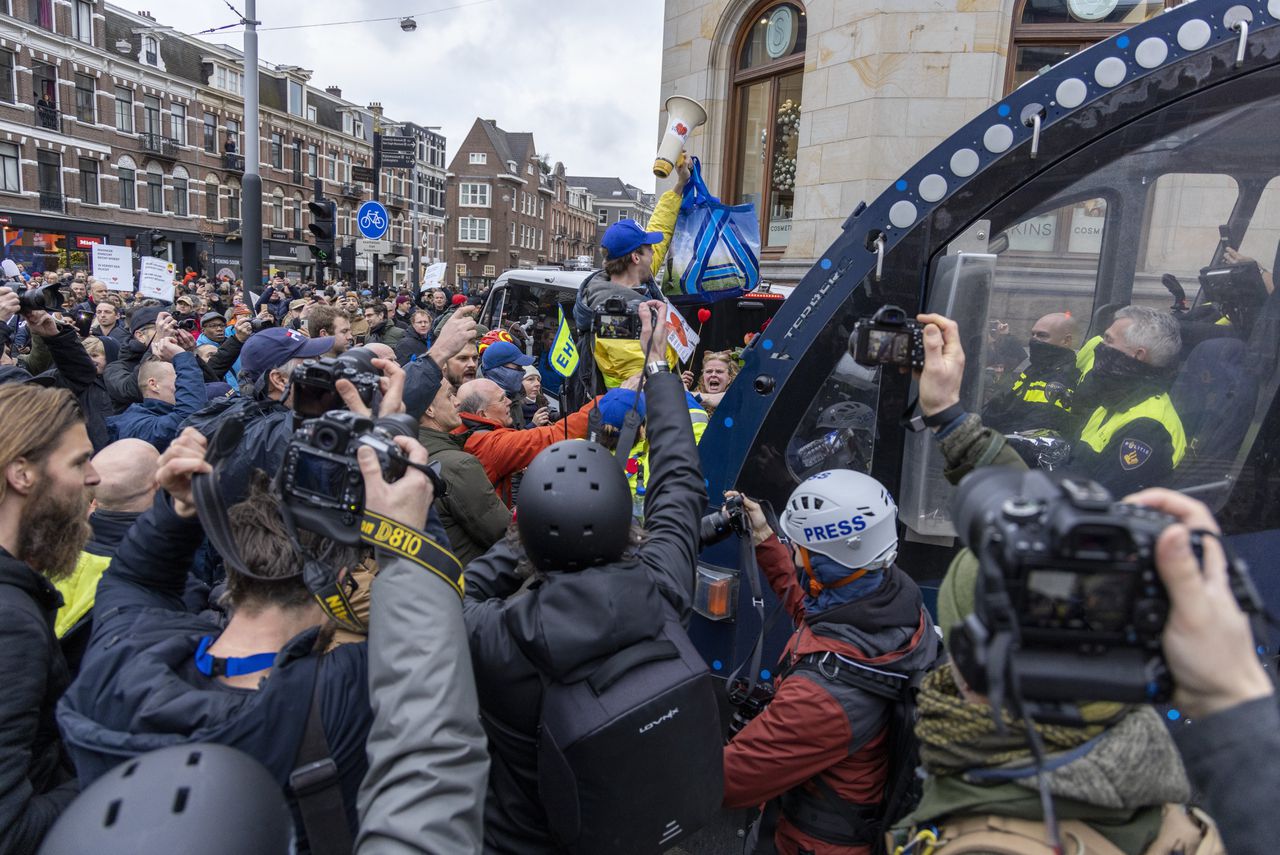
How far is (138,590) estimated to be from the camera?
6.85ft

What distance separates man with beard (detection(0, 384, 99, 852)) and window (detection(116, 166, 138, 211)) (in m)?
45.1

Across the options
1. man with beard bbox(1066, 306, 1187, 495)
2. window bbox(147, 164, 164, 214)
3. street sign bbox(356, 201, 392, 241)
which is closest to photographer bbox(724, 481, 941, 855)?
man with beard bbox(1066, 306, 1187, 495)

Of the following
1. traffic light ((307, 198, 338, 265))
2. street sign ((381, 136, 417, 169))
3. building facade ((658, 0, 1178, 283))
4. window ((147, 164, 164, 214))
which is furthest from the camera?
window ((147, 164, 164, 214))

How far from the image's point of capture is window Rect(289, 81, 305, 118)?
52.0 metres

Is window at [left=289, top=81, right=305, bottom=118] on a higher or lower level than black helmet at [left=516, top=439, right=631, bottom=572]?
higher

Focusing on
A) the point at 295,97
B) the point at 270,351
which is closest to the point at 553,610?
the point at 270,351

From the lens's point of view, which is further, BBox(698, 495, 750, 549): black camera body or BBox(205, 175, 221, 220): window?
BBox(205, 175, 221, 220): window

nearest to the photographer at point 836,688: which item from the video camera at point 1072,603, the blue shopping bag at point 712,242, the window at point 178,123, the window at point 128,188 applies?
the video camera at point 1072,603

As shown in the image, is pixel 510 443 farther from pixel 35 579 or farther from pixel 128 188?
pixel 128 188

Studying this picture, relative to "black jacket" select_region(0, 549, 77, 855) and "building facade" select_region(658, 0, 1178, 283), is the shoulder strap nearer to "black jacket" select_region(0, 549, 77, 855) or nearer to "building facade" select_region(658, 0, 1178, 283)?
"black jacket" select_region(0, 549, 77, 855)

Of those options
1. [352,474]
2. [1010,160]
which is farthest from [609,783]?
[1010,160]

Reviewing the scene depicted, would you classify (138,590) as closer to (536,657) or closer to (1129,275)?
(536,657)

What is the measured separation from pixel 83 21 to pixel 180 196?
29.5 feet

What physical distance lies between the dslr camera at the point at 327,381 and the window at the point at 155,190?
46.8 m
